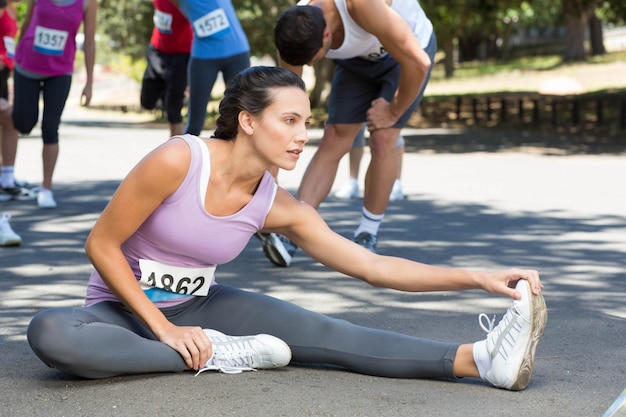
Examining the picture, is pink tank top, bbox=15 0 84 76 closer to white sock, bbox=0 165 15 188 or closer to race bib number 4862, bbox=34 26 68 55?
race bib number 4862, bbox=34 26 68 55

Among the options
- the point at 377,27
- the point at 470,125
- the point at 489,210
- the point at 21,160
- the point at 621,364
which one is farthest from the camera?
the point at 470,125

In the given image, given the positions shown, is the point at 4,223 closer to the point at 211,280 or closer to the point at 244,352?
the point at 211,280

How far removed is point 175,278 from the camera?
163 inches

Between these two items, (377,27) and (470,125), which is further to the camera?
(470,125)

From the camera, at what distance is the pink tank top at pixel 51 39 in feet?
29.9

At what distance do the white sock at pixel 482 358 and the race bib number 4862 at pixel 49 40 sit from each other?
607cm

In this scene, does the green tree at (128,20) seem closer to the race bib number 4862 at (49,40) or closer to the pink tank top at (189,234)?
the race bib number 4862 at (49,40)

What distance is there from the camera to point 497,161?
1551cm

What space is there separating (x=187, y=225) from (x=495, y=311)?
2035 millimetres

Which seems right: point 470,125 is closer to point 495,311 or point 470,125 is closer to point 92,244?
point 495,311

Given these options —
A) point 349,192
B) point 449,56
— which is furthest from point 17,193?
point 449,56

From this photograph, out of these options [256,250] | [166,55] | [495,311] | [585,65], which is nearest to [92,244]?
[495,311]

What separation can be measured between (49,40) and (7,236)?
7.16 feet

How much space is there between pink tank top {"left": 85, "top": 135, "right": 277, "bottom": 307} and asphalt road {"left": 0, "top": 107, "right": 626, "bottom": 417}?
0.34 metres
